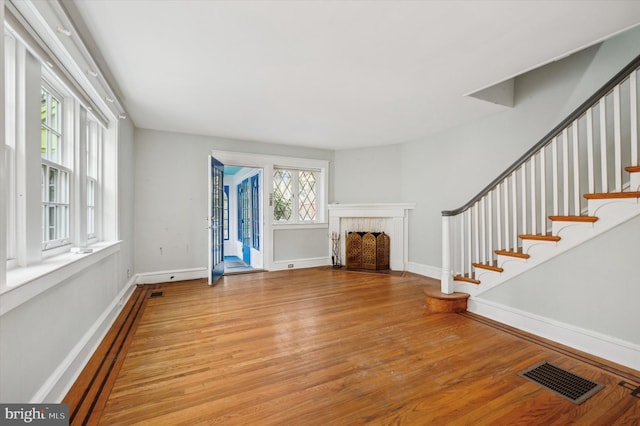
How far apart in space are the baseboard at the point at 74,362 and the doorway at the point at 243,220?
2650mm

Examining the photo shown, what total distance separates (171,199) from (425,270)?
4.60m

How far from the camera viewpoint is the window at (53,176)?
2.01 metres

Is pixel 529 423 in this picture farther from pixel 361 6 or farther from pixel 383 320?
pixel 361 6

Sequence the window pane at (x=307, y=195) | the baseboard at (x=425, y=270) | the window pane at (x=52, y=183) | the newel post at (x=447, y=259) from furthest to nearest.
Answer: the window pane at (x=307, y=195)
the baseboard at (x=425, y=270)
the newel post at (x=447, y=259)
the window pane at (x=52, y=183)

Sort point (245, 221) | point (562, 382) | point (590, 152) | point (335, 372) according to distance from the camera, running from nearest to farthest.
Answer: point (562, 382)
point (335, 372)
point (590, 152)
point (245, 221)

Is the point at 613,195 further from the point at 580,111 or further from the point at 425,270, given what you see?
the point at 425,270

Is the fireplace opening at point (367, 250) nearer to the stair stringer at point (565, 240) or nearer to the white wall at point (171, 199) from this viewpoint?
the stair stringer at point (565, 240)

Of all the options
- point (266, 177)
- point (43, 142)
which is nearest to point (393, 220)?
point (266, 177)

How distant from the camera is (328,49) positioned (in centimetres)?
235

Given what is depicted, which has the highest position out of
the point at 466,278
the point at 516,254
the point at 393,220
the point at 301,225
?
the point at 393,220

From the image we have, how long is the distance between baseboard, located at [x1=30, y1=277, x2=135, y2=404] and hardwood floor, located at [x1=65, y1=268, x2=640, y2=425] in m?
0.10

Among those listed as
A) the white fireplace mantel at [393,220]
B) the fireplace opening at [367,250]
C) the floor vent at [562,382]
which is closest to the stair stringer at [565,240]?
the floor vent at [562,382]

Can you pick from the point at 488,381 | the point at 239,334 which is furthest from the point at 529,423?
the point at 239,334

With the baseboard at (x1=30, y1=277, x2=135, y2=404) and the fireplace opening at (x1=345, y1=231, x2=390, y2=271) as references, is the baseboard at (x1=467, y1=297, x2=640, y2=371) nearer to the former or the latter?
the fireplace opening at (x1=345, y1=231, x2=390, y2=271)
